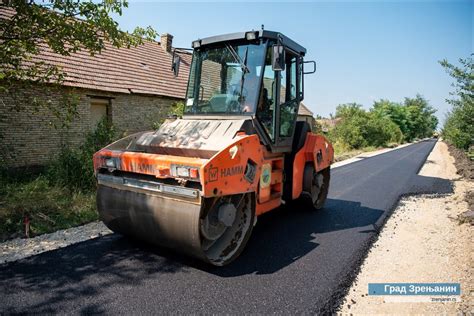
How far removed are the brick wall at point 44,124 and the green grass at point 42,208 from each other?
1644mm

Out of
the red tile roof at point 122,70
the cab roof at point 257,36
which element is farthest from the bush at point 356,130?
the cab roof at point 257,36

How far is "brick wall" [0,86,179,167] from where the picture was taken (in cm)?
830

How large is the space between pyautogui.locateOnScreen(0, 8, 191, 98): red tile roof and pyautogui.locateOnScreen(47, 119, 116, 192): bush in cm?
286

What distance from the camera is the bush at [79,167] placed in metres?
6.79

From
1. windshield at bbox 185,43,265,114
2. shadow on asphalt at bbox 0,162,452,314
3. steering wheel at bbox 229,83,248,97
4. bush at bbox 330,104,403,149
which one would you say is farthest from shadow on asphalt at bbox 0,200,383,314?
bush at bbox 330,104,403,149

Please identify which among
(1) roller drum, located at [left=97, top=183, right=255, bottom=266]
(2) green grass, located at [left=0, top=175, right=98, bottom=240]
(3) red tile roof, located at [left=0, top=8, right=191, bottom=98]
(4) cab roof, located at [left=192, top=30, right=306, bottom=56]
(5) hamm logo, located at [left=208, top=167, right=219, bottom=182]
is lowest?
(2) green grass, located at [left=0, top=175, right=98, bottom=240]

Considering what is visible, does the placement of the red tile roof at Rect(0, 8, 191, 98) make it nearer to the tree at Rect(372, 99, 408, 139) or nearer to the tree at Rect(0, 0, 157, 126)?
the tree at Rect(0, 0, 157, 126)

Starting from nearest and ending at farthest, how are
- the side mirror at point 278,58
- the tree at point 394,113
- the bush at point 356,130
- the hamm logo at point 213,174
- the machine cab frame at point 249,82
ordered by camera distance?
the hamm logo at point 213,174
the side mirror at point 278,58
the machine cab frame at point 249,82
the bush at point 356,130
the tree at point 394,113

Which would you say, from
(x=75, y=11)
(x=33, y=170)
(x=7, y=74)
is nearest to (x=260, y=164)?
(x=75, y=11)

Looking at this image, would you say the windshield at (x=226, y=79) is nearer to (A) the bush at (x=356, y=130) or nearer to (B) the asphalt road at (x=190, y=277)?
(B) the asphalt road at (x=190, y=277)

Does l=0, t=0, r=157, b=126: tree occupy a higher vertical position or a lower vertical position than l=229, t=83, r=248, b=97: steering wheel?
higher

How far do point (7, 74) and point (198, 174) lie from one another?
12.6ft

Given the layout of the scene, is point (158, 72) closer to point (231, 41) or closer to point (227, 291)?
A: point (231, 41)

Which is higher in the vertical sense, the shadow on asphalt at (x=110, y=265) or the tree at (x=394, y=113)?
the tree at (x=394, y=113)
